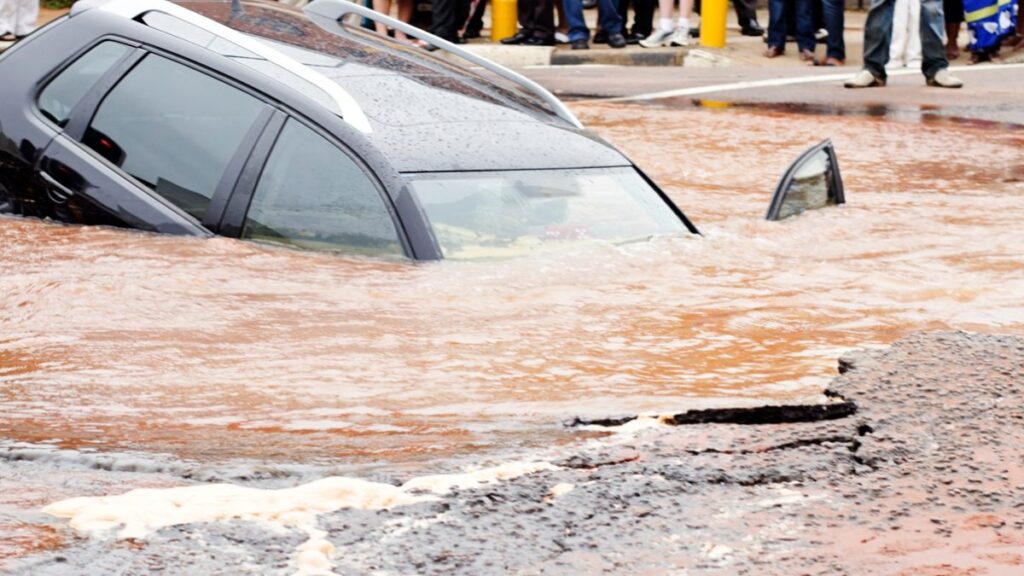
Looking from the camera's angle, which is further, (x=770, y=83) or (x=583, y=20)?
(x=583, y=20)

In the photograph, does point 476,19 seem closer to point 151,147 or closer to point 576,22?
point 576,22

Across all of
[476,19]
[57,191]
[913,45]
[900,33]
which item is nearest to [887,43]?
[900,33]

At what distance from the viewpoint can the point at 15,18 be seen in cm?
1773

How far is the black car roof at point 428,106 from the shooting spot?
19.1 feet

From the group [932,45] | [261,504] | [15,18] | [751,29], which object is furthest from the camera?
[751,29]

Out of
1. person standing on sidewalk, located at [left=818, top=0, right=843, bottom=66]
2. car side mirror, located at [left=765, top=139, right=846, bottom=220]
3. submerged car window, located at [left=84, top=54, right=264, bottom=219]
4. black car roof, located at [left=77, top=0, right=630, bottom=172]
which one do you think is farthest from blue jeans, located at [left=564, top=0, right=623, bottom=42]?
submerged car window, located at [left=84, top=54, right=264, bottom=219]

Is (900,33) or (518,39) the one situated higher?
(900,33)

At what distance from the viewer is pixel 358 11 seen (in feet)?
23.4

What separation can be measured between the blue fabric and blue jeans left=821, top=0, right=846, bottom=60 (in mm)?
1220

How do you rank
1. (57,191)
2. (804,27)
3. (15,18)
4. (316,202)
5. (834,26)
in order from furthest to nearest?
(15,18)
(804,27)
(834,26)
(57,191)
(316,202)

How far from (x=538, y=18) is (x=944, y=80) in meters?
5.71

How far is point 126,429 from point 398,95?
2.21 meters

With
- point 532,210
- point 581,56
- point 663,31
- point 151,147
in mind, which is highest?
point 151,147

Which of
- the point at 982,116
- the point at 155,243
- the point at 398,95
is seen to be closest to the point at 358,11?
the point at 398,95
